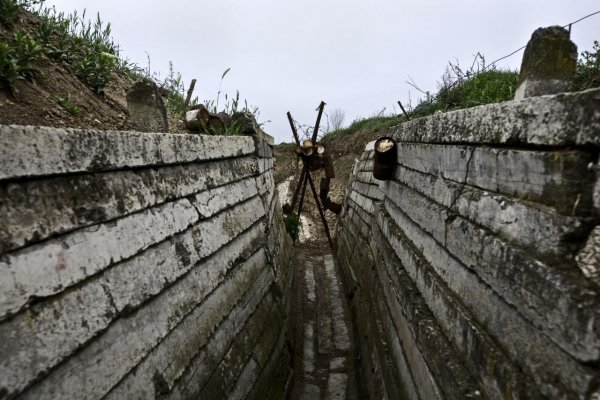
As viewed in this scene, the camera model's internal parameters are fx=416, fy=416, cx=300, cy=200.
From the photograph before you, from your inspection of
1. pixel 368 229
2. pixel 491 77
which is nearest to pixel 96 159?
pixel 368 229

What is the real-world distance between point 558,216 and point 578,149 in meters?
0.25

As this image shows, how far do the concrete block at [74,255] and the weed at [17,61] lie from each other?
5.25 feet

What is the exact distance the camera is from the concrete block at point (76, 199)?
162 cm

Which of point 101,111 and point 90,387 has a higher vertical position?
point 101,111

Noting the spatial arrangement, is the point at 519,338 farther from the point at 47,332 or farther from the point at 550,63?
the point at 47,332

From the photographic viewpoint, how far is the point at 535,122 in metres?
1.71

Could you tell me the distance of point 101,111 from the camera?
13.1 feet

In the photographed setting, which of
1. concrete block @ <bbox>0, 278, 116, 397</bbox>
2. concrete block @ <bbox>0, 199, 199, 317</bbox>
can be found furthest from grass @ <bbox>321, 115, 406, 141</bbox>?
concrete block @ <bbox>0, 278, 116, 397</bbox>

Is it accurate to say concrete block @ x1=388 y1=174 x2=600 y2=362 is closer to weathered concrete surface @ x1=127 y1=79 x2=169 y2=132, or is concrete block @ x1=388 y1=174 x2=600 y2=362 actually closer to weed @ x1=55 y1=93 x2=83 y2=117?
weathered concrete surface @ x1=127 y1=79 x2=169 y2=132

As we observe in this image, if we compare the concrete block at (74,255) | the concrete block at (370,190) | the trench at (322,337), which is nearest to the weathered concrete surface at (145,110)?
the concrete block at (74,255)

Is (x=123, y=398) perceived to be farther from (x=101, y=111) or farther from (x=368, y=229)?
(x=368, y=229)

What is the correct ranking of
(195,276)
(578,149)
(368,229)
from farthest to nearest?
(368,229) → (195,276) → (578,149)

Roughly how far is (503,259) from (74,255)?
191 centimetres

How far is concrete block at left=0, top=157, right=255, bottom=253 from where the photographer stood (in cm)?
162
